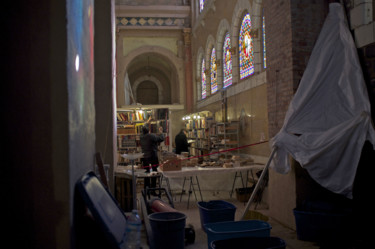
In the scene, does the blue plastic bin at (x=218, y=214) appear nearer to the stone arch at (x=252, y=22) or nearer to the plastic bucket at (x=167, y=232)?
the plastic bucket at (x=167, y=232)

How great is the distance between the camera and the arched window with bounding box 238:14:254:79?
964cm

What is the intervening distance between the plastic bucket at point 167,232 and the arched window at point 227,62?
8198 mm

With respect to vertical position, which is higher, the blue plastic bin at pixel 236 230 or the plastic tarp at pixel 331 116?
the plastic tarp at pixel 331 116

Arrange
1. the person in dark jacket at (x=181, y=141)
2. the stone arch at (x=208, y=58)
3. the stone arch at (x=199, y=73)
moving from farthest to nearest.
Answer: the stone arch at (x=199, y=73) < the stone arch at (x=208, y=58) < the person in dark jacket at (x=181, y=141)

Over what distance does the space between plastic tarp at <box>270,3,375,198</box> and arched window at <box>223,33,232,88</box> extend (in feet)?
22.5

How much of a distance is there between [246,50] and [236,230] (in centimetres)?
723

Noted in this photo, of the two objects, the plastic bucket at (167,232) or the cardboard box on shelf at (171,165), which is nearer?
the plastic bucket at (167,232)

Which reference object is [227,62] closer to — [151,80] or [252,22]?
[252,22]

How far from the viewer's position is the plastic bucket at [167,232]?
3.79 meters

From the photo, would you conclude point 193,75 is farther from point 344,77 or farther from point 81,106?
point 81,106

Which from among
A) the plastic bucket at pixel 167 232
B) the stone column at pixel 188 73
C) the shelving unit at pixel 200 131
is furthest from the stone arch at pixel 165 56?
the plastic bucket at pixel 167 232

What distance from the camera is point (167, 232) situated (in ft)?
12.6

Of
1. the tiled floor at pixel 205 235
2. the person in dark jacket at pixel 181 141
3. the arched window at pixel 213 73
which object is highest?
the arched window at pixel 213 73

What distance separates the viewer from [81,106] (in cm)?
276
